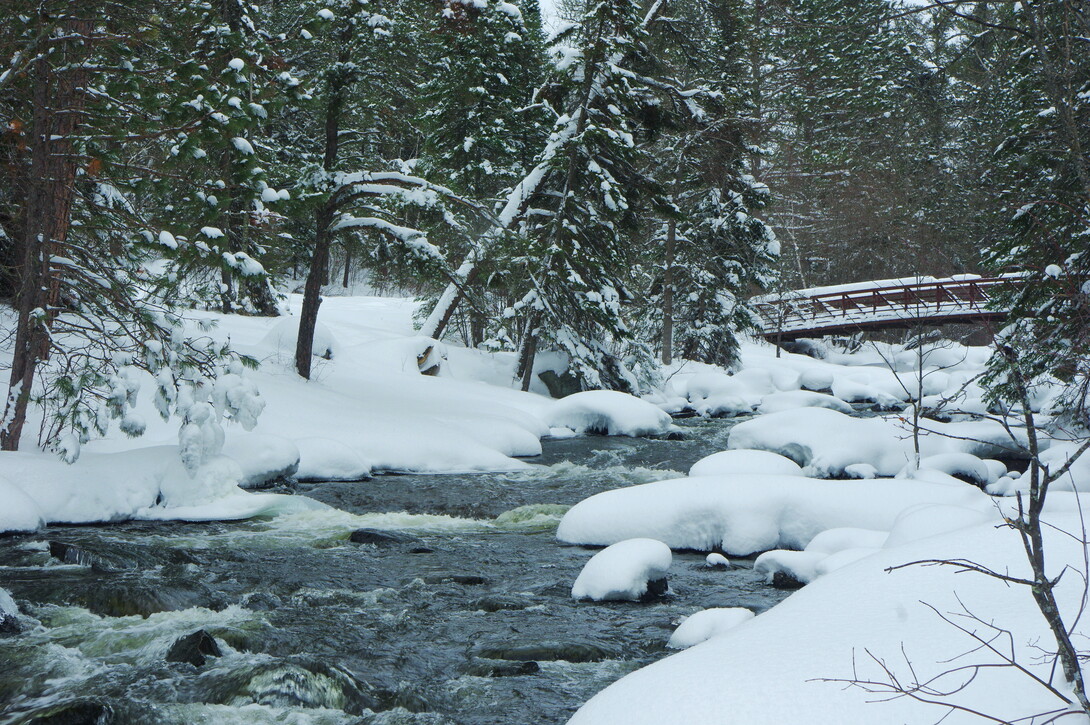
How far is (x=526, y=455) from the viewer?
44.2 feet

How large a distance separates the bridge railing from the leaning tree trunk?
22.7 meters

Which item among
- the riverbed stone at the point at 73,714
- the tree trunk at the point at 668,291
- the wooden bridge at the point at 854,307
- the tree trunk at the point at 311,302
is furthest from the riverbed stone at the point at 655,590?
the wooden bridge at the point at 854,307

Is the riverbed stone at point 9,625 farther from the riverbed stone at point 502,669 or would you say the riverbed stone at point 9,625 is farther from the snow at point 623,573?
the snow at point 623,573

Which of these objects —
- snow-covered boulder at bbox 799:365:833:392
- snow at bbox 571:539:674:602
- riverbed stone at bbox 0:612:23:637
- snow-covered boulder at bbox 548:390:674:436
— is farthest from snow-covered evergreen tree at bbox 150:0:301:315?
snow-covered boulder at bbox 799:365:833:392

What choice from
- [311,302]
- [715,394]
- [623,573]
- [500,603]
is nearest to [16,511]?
[500,603]

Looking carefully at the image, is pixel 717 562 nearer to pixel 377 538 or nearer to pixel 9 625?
pixel 377 538

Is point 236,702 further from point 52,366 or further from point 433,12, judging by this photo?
point 433,12

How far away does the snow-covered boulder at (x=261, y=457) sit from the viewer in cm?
988

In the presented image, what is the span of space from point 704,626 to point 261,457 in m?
6.24

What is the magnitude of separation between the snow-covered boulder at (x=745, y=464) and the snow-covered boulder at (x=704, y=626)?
4.09 meters

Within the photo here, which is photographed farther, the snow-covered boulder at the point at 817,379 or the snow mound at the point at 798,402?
the snow-covered boulder at the point at 817,379

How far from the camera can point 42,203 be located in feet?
27.9

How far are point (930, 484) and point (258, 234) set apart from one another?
542 inches

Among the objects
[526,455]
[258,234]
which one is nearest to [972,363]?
[526,455]
